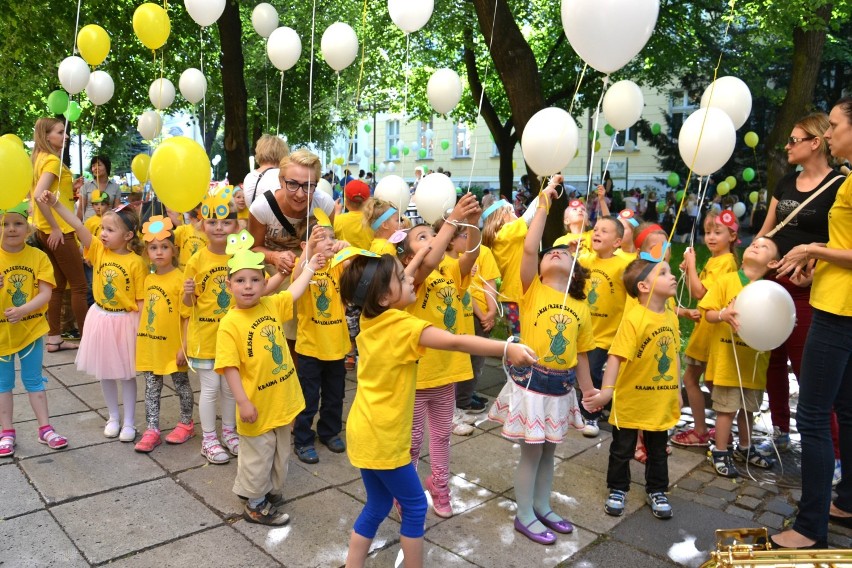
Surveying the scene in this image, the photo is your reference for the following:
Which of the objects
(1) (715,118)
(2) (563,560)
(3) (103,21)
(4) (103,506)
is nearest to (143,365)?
(4) (103,506)

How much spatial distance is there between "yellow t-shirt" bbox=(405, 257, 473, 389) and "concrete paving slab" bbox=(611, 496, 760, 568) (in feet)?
3.91

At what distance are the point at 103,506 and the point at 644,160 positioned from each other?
2677cm

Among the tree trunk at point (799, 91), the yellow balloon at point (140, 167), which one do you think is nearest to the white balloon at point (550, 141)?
the yellow balloon at point (140, 167)

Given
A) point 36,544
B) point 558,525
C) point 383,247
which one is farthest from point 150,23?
point 558,525

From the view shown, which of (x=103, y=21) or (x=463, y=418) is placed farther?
(x=103, y=21)

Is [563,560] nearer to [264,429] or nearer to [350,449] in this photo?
[350,449]

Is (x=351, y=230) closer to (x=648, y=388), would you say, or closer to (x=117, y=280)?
(x=117, y=280)

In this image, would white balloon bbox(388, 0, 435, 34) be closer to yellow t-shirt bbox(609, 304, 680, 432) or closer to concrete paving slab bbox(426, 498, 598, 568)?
yellow t-shirt bbox(609, 304, 680, 432)

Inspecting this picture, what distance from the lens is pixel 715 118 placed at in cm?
367

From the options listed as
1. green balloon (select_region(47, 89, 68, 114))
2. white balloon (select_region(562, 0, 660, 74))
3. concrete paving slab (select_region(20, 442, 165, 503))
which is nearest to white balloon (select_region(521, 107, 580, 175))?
white balloon (select_region(562, 0, 660, 74))

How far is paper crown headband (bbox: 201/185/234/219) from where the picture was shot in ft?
12.8

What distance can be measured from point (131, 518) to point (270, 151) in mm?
2612

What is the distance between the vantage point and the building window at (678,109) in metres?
20.5

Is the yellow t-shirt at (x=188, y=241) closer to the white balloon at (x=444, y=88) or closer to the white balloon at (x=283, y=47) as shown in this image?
the white balloon at (x=283, y=47)
